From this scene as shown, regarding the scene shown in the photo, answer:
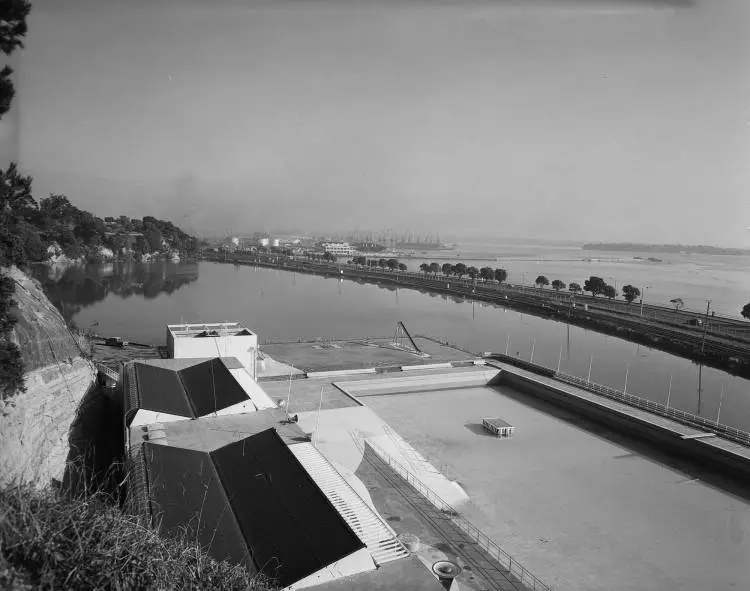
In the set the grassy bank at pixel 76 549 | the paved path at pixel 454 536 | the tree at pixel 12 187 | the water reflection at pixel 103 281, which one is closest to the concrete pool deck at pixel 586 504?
the paved path at pixel 454 536

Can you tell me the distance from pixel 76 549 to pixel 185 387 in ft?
12.2

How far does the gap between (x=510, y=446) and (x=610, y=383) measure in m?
4.13

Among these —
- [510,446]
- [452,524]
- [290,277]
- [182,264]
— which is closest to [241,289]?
[290,277]

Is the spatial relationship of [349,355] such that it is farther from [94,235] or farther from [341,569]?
[94,235]

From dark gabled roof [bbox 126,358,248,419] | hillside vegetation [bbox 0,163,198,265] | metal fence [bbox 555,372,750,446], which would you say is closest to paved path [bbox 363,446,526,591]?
dark gabled roof [bbox 126,358,248,419]

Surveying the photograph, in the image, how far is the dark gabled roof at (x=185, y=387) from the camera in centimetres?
394

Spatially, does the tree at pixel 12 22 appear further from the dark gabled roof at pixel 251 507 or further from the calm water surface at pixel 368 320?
the calm water surface at pixel 368 320

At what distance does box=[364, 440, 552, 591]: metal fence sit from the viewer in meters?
3.07

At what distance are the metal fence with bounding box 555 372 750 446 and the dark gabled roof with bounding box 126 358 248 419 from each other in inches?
178

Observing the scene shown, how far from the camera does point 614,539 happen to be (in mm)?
3660

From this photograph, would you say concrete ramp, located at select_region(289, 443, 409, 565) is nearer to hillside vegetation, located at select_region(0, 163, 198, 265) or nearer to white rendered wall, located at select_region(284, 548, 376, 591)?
white rendered wall, located at select_region(284, 548, 376, 591)

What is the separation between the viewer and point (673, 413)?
5.90 meters

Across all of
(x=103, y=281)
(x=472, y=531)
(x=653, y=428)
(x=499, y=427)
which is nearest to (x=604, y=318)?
(x=653, y=428)

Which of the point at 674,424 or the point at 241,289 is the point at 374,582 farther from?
the point at 241,289
